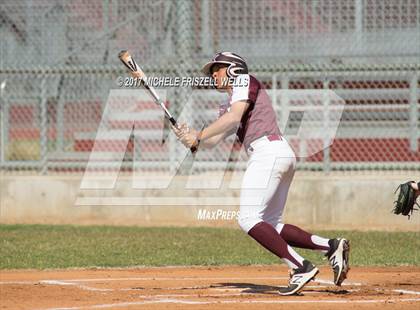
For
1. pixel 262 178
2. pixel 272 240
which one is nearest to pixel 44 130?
pixel 262 178

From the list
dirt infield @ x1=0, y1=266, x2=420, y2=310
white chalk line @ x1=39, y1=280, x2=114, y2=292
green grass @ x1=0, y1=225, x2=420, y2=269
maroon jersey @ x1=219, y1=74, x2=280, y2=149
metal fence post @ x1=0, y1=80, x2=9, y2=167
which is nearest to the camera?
dirt infield @ x1=0, y1=266, x2=420, y2=310

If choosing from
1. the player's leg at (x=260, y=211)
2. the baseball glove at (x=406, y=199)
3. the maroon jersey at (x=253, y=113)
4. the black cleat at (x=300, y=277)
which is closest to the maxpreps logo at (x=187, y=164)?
the baseball glove at (x=406, y=199)

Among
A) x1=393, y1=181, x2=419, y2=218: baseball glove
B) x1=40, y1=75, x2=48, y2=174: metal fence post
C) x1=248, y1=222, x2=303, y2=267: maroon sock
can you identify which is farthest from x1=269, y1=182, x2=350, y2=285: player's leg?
x1=40, y1=75, x2=48, y2=174: metal fence post

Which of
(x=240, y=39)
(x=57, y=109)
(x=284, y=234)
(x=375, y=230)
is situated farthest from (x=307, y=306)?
(x=57, y=109)

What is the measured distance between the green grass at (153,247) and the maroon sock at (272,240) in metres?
2.69

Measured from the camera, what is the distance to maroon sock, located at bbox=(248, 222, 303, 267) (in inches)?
336

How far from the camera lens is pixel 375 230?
14.0 meters

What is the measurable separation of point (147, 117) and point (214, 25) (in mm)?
1897

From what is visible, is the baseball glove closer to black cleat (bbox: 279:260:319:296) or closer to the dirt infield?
the dirt infield

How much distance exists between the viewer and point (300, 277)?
845 centimetres

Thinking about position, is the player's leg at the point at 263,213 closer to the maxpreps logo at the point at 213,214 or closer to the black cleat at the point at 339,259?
the black cleat at the point at 339,259

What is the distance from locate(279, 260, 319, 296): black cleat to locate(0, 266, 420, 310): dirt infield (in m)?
0.08

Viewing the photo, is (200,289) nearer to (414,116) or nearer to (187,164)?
(187,164)

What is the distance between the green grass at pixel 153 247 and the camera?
11.3 m
